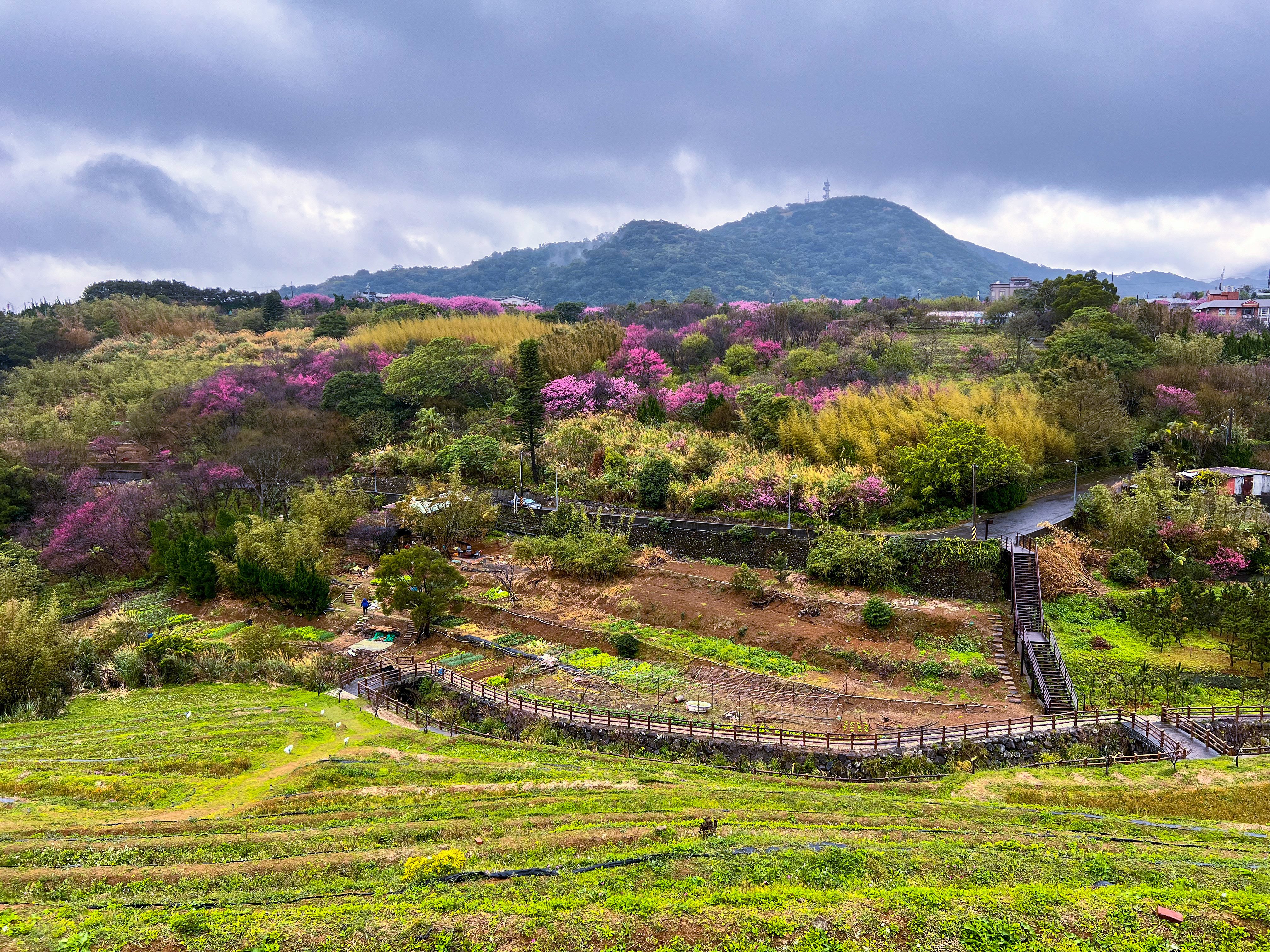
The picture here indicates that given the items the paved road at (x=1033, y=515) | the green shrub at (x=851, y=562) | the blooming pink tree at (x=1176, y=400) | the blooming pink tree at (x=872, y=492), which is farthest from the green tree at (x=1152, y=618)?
the blooming pink tree at (x=1176, y=400)

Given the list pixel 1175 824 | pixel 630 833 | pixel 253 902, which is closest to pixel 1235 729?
pixel 1175 824

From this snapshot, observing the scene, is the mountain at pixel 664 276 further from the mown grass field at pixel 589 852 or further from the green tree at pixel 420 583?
the mown grass field at pixel 589 852

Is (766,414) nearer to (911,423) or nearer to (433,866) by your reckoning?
(911,423)

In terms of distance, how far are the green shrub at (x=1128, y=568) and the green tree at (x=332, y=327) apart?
219 feet

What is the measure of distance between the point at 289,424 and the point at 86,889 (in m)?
38.1

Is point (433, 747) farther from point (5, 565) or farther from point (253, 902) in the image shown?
point (5, 565)

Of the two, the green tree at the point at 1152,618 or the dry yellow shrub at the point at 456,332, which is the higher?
the dry yellow shrub at the point at 456,332

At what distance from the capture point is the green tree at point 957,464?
1086 inches

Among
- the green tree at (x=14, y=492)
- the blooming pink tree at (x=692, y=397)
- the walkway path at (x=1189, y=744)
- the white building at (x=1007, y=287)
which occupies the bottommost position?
the walkway path at (x=1189, y=744)

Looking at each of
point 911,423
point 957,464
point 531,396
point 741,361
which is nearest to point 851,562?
point 957,464

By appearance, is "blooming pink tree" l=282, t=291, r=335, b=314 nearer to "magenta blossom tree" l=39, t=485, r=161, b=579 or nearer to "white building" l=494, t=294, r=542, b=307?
"white building" l=494, t=294, r=542, b=307

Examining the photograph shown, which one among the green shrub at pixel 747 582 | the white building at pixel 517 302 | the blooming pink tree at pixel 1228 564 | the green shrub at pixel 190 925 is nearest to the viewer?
the green shrub at pixel 190 925

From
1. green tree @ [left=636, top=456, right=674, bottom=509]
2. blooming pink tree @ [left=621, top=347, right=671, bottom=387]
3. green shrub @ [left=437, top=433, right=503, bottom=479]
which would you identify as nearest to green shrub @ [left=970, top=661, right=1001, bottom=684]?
green tree @ [left=636, top=456, right=674, bottom=509]

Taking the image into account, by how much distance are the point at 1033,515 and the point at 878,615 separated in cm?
1084
